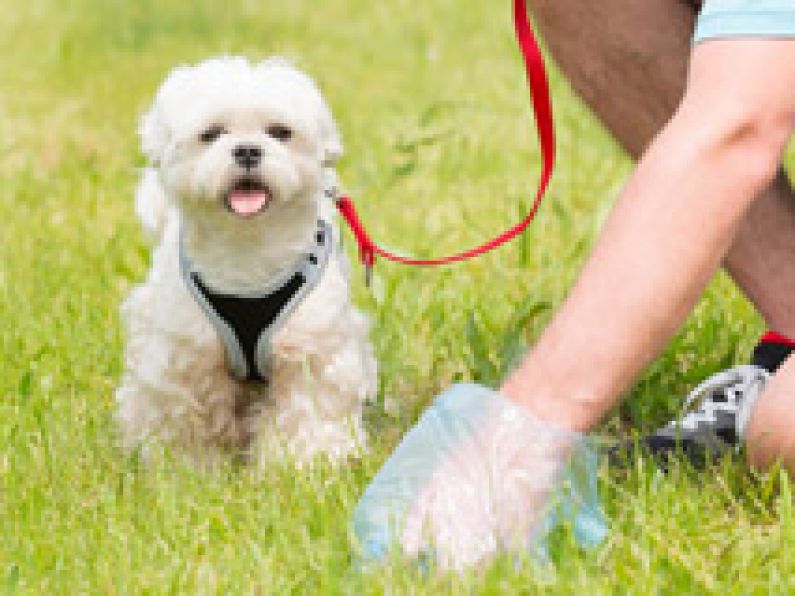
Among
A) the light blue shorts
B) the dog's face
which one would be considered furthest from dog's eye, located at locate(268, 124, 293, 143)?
the light blue shorts

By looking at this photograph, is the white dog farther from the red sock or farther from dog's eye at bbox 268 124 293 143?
the red sock

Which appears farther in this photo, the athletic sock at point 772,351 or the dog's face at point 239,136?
the athletic sock at point 772,351

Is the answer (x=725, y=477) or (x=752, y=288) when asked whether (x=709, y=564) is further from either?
(x=752, y=288)

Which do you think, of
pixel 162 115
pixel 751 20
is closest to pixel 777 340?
pixel 751 20

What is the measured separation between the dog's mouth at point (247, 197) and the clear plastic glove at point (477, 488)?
2.52 feet

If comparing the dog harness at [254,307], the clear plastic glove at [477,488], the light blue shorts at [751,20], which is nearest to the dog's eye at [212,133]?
the dog harness at [254,307]

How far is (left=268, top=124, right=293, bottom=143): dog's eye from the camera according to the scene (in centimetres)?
325

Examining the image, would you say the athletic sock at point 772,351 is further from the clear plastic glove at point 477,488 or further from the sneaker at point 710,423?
the clear plastic glove at point 477,488

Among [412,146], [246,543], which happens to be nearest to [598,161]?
[412,146]

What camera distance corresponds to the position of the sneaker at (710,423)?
3.02 meters

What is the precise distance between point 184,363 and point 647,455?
2.86ft

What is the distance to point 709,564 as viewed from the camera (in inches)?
101

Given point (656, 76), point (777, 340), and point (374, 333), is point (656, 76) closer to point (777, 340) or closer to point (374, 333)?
point (777, 340)

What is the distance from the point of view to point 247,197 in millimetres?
3236
